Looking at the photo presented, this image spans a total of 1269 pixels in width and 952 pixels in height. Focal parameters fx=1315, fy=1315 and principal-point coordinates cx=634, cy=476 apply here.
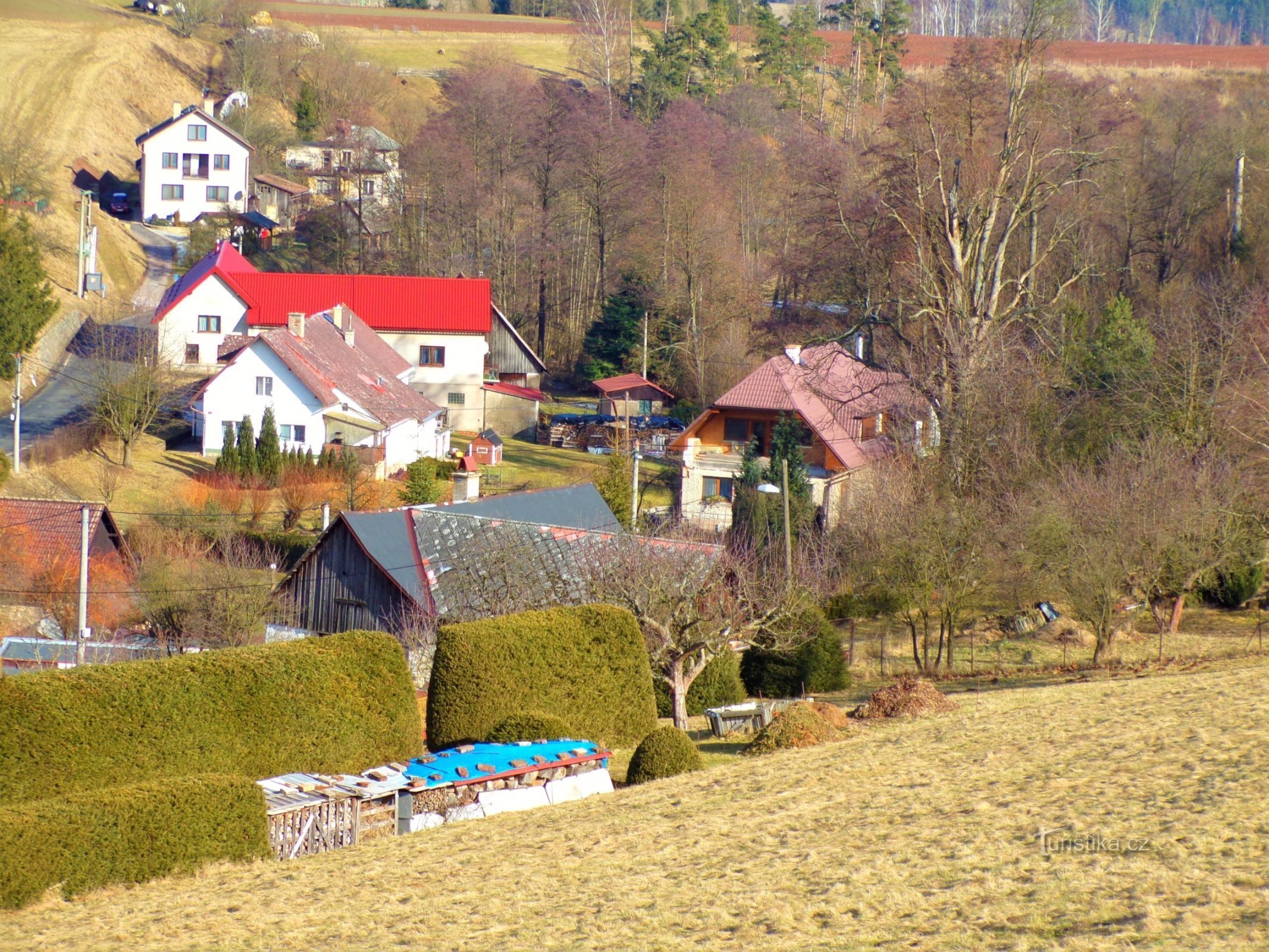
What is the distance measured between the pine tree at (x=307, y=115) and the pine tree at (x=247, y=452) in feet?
182

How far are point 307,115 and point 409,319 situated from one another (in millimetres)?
42688

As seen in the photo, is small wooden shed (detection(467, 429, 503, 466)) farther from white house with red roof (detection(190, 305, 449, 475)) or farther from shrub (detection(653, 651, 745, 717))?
shrub (detection(653, 651, 745, 717))

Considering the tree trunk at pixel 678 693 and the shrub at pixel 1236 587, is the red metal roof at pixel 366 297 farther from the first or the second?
the tree trunk at pixel 678 693

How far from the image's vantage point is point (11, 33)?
8888 cm

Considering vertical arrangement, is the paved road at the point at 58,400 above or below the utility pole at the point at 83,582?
above

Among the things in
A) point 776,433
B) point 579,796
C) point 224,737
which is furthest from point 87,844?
point 776,433

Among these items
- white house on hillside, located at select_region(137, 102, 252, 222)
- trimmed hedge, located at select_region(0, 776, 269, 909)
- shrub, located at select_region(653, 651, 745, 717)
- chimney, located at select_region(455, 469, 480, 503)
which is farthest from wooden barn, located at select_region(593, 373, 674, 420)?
trimmed hedge, located at select_region(0, 776, 269, 909)

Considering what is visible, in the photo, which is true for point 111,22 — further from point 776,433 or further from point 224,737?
point 224,737

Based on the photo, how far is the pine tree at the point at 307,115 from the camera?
91.4 metres

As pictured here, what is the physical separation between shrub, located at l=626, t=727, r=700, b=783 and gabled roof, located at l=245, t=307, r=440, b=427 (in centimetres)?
2923

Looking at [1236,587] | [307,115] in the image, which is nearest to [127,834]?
[1236,587]

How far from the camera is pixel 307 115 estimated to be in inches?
3602

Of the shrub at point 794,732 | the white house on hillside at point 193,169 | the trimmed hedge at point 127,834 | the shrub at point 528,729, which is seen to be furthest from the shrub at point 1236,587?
the white house on hillside at point 193,169

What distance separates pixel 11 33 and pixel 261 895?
92.9 m
